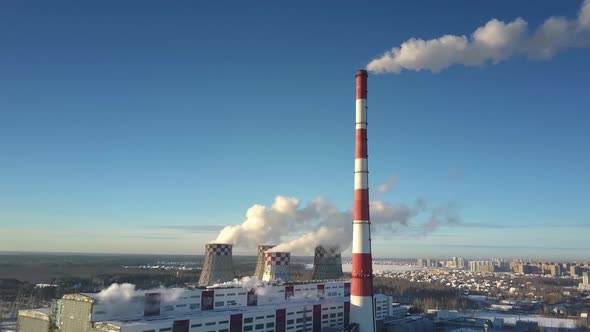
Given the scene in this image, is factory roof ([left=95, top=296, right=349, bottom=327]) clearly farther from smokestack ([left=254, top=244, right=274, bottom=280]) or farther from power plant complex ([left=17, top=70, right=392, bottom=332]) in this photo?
smokestack ([left=254, top=244, right=274, bottom=280])

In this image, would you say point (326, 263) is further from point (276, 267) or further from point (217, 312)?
point (217, 312)

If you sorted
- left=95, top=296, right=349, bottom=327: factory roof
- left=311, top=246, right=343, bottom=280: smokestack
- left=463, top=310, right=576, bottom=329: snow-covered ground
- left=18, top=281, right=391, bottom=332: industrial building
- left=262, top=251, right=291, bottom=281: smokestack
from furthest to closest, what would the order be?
1. left=463, top=310, right=576, bottom=329: snow-covered ground
2. left=311, top=246, right=343, bottom=280: smokestack
3. left=262, top=251, right=291, bottom=281: smokestack
4. left=18, top=281, right=391, bottom=332: industrial building
5. left=95, top=296, right=349, bottom=327: factory roof

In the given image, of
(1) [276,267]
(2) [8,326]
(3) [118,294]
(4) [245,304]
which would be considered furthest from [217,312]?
(2) [8,326]

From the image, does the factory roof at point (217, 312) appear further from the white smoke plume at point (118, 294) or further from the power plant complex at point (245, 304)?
the white smoke plume at point (118, 294)

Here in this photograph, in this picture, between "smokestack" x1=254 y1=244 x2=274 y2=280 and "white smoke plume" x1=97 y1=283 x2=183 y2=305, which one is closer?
"white smoke plume" x1=97 y1=283 x2=183 y2=305

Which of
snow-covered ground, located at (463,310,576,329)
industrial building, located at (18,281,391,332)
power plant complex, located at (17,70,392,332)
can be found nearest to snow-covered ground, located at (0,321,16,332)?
power plant complex, located at (17,70,392,332)

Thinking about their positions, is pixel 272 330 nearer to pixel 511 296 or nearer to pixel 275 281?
pixel 275 281

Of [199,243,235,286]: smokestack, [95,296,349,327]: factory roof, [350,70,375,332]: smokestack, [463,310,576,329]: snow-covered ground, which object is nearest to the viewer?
[95,296,349,327]: factory roof
